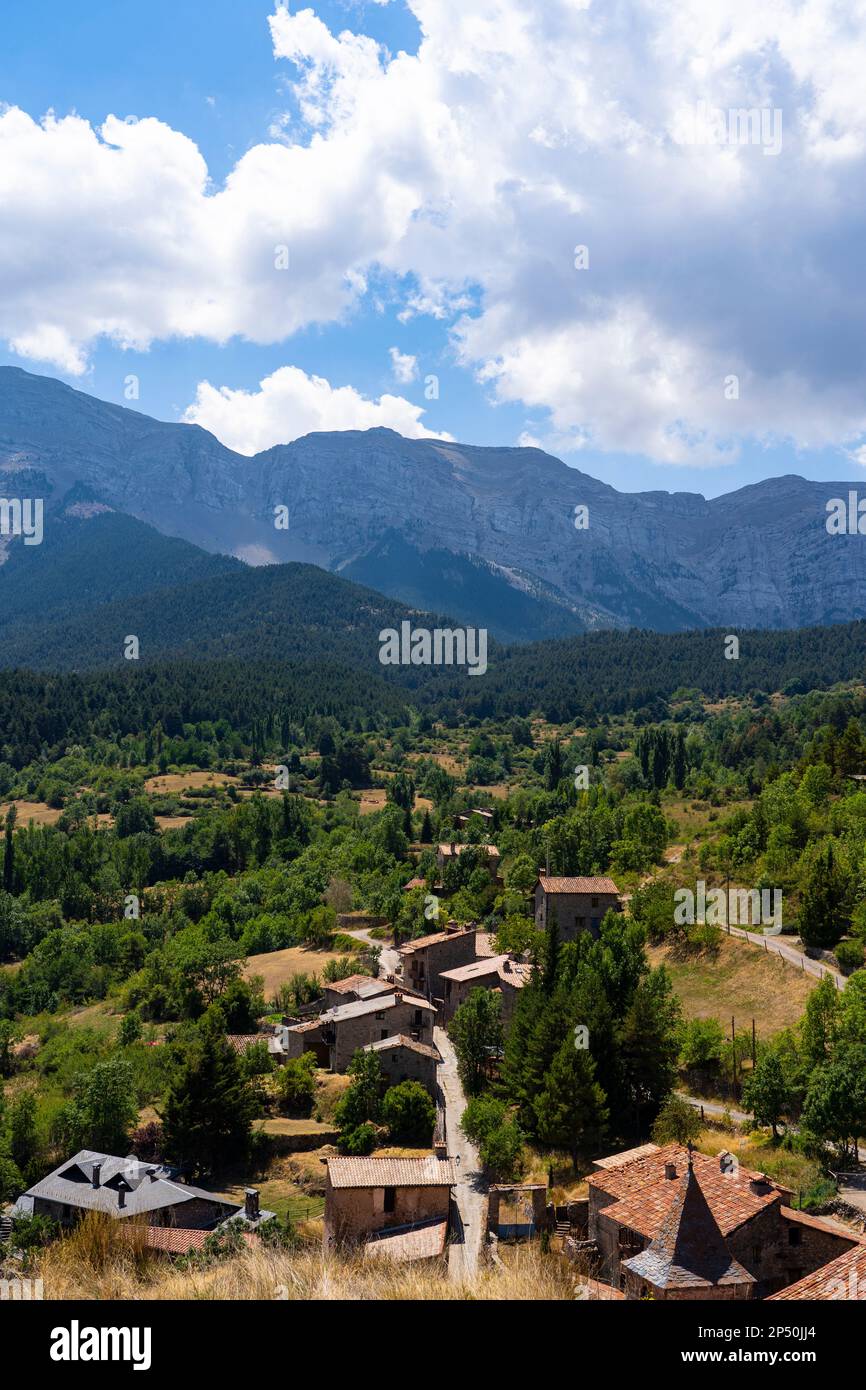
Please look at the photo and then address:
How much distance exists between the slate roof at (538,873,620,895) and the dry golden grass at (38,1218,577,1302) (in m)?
57.4

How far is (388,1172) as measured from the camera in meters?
35.7

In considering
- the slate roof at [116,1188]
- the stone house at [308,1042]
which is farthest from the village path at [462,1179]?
the slate roof at [116,1188]

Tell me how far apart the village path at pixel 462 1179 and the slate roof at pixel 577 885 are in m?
13.0

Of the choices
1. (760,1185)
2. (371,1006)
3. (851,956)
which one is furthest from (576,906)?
(760,1185)

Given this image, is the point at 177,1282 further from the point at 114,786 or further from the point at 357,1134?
the point at 114,786

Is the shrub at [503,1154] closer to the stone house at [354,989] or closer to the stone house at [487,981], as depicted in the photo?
the stone house at [487,981]

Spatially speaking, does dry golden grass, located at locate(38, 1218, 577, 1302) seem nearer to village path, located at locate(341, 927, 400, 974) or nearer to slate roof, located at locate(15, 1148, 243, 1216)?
slate roof, located at locate(15, 1148, 243, 1216)

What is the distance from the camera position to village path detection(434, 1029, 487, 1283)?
31938 millimetres

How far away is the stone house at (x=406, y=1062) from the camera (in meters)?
50.3

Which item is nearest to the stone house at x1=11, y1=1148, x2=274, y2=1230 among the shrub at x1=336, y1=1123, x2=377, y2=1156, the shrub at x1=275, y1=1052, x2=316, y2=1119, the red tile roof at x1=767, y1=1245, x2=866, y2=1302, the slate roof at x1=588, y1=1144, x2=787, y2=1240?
the shrub at x1=336, y1=1123, x2=377, y2=1156

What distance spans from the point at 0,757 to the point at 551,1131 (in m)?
148

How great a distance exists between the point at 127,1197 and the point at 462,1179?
12.9 meters

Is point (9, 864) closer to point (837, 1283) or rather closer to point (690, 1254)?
point (690, 1254)
